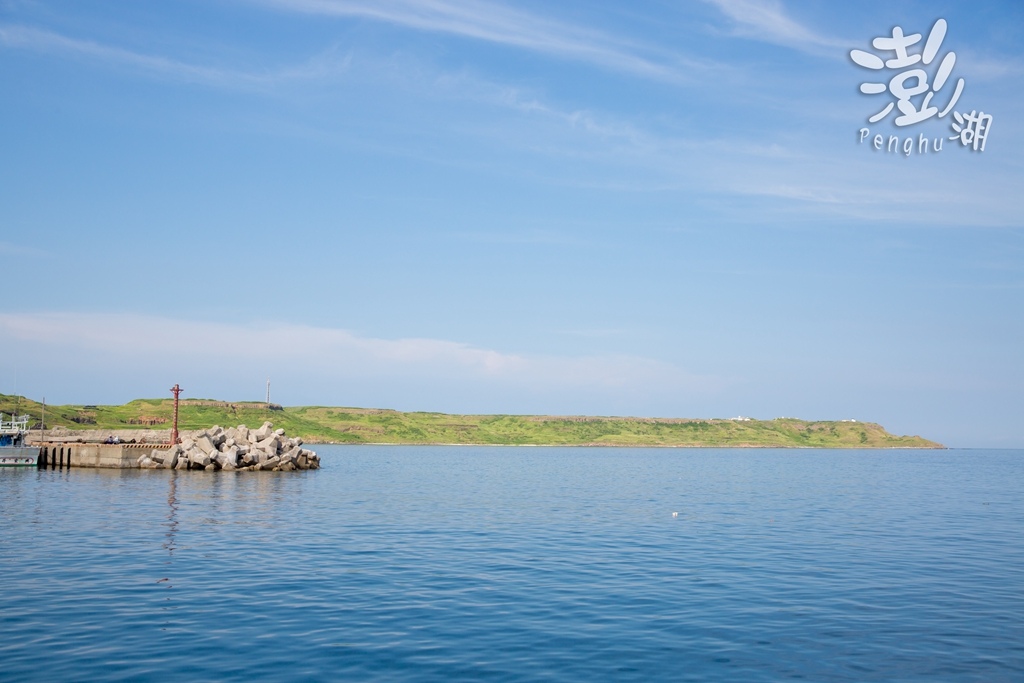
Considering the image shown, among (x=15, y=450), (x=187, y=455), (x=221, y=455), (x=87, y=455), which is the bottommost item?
(x=87, y=455)

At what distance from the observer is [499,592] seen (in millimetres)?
29969

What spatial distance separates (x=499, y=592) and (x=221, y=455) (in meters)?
78.1

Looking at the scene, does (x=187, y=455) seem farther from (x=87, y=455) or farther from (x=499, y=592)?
(x=499, y=592)

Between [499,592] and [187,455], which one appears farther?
[187,455]

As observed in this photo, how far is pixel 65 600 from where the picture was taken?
27.2 m

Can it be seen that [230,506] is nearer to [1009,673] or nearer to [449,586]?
[449,586]

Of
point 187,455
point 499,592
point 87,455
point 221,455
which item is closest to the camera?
point 499,592

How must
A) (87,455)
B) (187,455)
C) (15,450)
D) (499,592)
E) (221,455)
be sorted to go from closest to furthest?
(499,592), (15,450), (221,455), (187,455), (87,455)

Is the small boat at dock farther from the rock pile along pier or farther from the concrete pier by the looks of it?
the rock pile along pier

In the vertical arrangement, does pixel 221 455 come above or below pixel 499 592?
above

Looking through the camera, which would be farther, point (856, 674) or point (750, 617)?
point (750, 617)

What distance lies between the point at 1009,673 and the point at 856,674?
4.03 metres

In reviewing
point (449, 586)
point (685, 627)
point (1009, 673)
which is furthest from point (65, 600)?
point (1009, 673)

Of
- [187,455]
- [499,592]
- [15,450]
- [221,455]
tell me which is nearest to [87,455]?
[15,450]
